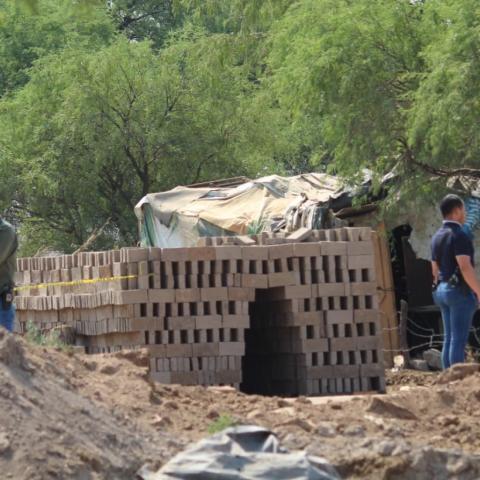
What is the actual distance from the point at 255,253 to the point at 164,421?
190 inches

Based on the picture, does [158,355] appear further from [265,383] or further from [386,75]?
[386,75]

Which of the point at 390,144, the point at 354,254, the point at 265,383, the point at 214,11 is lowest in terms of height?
the point at 265,383

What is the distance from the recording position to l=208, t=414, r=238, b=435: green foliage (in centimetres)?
837

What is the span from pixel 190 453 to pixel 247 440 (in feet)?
1.30

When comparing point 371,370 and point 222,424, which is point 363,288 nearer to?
point 371,370

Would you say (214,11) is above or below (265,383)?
above

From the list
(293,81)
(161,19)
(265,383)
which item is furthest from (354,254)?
(161,19)

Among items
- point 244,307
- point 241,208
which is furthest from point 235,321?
point 241,208

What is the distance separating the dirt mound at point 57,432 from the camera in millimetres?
7453

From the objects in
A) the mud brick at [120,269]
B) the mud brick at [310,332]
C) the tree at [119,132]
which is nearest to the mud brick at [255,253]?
the mud brick at [310,332]

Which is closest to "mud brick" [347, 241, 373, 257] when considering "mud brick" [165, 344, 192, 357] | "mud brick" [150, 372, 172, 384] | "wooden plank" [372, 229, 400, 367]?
"mud brick" [165, 344, 192, 357]

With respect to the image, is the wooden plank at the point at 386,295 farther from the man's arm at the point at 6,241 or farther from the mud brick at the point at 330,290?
the man's arm at the point at 6,241

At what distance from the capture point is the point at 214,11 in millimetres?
23156

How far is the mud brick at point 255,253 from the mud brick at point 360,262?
36.1 inches
